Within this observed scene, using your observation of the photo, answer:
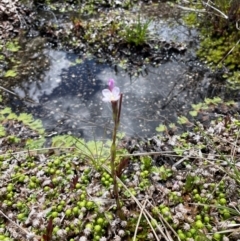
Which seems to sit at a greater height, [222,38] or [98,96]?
[222,38]

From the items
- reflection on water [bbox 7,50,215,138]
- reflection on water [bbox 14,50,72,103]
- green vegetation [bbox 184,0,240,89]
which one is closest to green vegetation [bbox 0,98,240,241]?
reflection on water [bbox 7,50,215,138]

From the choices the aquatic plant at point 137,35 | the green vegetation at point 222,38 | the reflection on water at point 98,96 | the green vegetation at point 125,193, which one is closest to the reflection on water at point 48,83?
the reflection on water at point 98,96

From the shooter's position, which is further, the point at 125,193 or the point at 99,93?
the point at 99,93

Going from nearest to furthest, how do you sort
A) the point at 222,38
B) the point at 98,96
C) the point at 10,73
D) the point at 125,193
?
1. the point at 125,193
2. the point at 98,96
3. the point at 10,73
4. the point at 222,38

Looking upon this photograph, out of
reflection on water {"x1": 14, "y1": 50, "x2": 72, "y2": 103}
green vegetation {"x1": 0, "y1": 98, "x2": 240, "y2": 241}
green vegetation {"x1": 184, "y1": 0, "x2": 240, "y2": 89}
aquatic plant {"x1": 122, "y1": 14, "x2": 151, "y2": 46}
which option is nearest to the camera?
green vegetation {"x1": 0, "y1": 98, "x2": 240, "y2": 241}

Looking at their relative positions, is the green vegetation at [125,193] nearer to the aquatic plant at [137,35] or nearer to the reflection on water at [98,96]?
the reflection on water at [98,96]

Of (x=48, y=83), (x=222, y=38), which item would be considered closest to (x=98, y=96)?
(x=48, y=83)

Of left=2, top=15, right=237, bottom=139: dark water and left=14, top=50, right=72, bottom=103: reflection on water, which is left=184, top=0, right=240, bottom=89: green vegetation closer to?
left=2, top=15, right=237, bottom=139: dark water

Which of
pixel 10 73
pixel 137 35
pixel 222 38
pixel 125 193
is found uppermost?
pixel 222 38

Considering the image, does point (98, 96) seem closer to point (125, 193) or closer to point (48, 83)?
point (48, 83)
